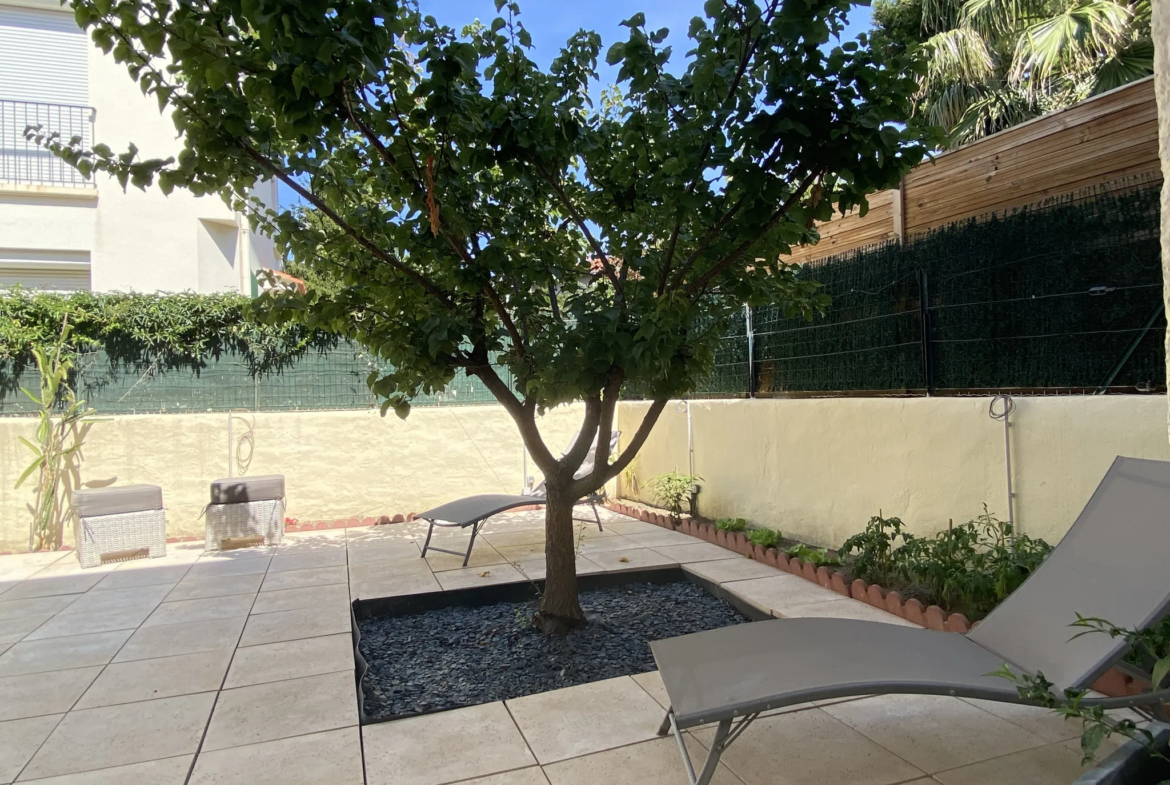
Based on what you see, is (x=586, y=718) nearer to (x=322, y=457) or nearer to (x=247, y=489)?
(x=247, y=489)

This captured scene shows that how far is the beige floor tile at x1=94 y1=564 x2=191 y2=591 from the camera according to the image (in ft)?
18.3

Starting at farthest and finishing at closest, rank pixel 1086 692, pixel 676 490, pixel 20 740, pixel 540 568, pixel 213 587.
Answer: pixel 676 490 < pixel 540 568 < pixel 213 587 < pixel 20 740 < pixel 1086 692

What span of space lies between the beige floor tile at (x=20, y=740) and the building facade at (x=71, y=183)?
8.75m

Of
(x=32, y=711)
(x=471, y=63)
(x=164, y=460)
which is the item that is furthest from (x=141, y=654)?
(x=164, y=460)

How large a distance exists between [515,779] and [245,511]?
17.9 feet

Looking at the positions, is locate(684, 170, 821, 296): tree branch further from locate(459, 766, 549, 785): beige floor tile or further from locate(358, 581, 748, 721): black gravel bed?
locate(459, 766, 549, 785): beige floor tile

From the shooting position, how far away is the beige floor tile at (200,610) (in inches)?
181

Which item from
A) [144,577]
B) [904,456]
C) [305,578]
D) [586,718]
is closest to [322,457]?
[144,577]

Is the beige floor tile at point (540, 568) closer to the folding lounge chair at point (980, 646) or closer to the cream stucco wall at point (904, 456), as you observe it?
the cream stucco wall at point (904, 456)

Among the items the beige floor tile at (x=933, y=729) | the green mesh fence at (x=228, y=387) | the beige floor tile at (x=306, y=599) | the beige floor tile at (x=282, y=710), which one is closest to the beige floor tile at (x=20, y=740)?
the beige floor tile at (x=282, y=710)

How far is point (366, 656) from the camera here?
3994 mm

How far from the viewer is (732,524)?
21.4ft

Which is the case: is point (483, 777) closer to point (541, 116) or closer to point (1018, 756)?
point (1018, 756)

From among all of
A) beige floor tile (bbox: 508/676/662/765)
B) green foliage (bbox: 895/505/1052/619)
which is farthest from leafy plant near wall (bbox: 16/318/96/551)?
green foliage (bbox: 895/505/1052/619)
